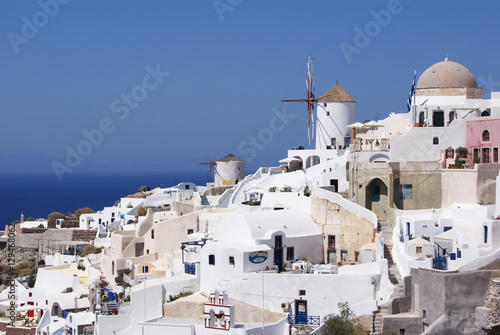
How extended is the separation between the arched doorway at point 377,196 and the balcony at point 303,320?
723cm

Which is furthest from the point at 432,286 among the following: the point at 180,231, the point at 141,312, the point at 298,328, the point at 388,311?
the point at 180,231

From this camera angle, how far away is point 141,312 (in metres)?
28.5

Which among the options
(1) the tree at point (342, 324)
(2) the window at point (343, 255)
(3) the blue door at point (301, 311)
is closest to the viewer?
(1) the tree at point (342, 324)

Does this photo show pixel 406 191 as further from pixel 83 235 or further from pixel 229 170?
pixel 229 170

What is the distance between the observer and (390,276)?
2648 cm

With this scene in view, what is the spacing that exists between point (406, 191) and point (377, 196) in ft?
4.02

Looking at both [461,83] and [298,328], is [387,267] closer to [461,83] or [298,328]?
[298,328]

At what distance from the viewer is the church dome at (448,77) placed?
125 ft

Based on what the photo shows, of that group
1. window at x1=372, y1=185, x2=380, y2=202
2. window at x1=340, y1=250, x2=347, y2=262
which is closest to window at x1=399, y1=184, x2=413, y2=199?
window at x1=372, y1=185, x2=380, y2=202

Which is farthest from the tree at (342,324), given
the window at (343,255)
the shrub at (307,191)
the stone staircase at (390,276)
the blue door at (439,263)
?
the shrub at (307,191)

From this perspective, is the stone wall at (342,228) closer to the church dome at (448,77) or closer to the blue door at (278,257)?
the blue door at (278,257)

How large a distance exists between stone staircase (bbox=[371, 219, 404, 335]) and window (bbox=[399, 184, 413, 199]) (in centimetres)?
176

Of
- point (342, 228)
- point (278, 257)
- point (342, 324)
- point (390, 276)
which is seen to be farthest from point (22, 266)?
point (342, 324)

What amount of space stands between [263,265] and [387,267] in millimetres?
4609
